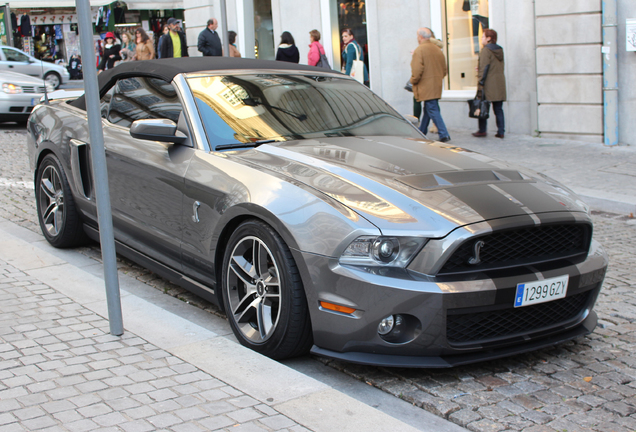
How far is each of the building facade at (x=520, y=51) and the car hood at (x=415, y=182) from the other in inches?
303

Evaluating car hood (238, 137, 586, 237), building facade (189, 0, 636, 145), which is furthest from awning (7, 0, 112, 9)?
car hood (238, 137, 586, 237)

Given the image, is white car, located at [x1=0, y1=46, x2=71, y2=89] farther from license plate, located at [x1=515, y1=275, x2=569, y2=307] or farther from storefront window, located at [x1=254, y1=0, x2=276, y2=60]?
license plate, located at [x1=515, y1=275, x2=569, y2=307]

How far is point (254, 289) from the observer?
384 centimetres

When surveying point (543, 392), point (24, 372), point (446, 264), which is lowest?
point (543, 392)

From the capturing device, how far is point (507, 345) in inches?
140

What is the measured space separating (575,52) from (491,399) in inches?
370

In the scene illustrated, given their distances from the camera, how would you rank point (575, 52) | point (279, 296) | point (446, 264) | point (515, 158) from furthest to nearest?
point (575, 52), point (515, 158), point (279, 296), point (446, 264)

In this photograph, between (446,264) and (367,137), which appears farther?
(367,137)

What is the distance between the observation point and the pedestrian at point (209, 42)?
14.8 meters

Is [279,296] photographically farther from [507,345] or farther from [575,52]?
[575,52]

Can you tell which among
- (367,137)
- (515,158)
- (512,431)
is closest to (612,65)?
(515,158)

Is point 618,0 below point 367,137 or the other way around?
the other way around

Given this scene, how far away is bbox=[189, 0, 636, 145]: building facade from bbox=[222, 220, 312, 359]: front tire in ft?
28.5

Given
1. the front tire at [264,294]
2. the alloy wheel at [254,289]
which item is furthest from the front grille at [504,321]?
the alloy wheel at [254,289]
